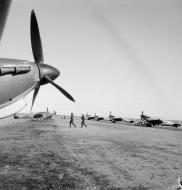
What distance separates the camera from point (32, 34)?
26.1ft

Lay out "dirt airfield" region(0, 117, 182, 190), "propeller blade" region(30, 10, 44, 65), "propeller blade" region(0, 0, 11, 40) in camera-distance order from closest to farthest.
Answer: "propeller blade" region(0, 0, 11, 40), "dirt airfield" region(0, 117, 182, 190), "propeller blade" region(30, 10, 44, 65)

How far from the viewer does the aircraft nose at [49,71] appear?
297 inches

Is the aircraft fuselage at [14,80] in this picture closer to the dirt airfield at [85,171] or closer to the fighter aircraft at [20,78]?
the fighter aircraft at [20,78]

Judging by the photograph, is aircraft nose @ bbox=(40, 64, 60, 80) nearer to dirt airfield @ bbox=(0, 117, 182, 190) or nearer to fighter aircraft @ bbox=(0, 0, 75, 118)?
fighter aircraft @ bbox=(0, 0, 75, 118)

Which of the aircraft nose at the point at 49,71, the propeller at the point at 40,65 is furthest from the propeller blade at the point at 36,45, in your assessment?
the aircraft nose at the point at 49,71

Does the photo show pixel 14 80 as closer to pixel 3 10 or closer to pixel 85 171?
pixel 3 10

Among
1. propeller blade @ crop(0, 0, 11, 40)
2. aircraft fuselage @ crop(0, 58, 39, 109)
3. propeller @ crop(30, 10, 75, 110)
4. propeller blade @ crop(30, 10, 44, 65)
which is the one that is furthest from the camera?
propeller blade @ crop(30, 10, 44, 65)

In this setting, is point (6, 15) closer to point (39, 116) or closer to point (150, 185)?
point (150, 185)

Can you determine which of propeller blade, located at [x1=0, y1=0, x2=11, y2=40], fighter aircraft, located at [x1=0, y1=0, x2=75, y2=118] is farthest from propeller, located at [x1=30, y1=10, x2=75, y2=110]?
propeller blade, located at [x1=0, y1=0, x2=11, y2=40]

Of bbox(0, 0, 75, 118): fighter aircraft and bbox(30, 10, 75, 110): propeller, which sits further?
bbox(30, 10, 75, 110): propeller

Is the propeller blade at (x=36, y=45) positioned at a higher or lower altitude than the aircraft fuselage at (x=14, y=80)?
higher

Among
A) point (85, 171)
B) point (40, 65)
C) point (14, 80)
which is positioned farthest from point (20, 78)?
point (85, 171)

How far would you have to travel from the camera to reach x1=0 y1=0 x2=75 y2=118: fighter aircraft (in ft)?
18.8

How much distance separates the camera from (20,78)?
6.32 meters
